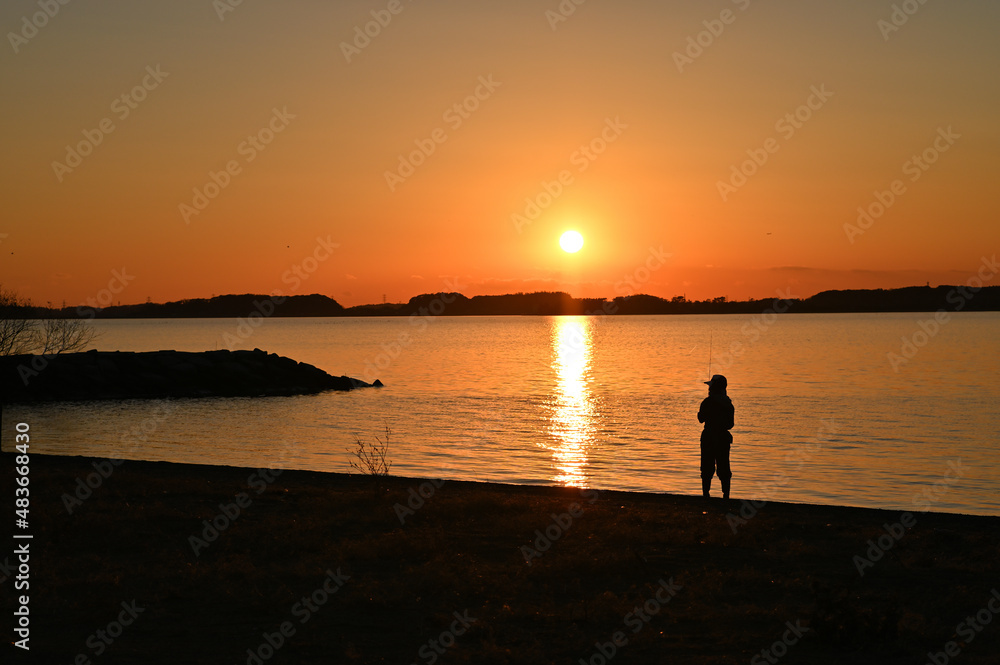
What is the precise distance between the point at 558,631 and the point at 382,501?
23.0ft

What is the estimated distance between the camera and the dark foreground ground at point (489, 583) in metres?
7.09

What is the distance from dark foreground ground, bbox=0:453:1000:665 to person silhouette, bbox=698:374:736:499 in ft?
2.08

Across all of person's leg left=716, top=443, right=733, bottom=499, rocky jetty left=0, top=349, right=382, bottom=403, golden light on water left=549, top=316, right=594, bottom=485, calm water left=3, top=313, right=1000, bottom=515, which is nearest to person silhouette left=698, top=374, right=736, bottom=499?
person's leg left=716, top=443, right=733, bottom=499

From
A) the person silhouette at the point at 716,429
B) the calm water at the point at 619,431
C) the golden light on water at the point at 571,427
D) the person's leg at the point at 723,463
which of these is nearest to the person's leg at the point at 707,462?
the person silhouette at the point at 716,429

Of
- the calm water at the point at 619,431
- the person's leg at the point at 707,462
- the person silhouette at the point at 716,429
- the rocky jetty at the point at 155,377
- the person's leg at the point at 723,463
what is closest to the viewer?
the person silhouette at the point at 716,429

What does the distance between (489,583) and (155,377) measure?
4912cm

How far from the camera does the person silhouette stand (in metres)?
13.9

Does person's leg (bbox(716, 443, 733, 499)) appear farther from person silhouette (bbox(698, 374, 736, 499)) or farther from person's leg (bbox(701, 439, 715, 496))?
person's leg (bbox(701, 439, 715, 496))

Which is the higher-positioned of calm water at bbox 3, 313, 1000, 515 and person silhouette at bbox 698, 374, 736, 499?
person silhouette at bbox 698, 374, 736, 499

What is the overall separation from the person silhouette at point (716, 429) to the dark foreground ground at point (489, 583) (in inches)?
25.0

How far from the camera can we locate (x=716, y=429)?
14102mm

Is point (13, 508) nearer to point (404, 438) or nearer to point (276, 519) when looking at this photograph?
point (276, 519)

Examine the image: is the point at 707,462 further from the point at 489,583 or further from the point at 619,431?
the point at 619,431

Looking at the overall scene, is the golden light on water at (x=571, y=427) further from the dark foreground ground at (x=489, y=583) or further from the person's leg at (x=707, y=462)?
the dark foreground ground at (x=489, y=583)
